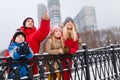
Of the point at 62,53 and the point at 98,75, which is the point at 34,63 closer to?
the point at 62,53

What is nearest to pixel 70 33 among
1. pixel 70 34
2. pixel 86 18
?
pixel 70 34

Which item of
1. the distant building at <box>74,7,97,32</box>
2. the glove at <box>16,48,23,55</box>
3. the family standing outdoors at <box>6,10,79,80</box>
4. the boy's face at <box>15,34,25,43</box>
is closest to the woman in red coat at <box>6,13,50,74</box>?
the family standing outdoors at <box>6,10,79,80</box>

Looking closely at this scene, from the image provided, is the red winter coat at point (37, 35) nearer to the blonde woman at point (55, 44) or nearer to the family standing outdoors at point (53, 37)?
the family standing outdoors at point (53, 37)

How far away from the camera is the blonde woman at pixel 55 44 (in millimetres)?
4855

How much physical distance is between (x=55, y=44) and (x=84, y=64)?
3.02 feet

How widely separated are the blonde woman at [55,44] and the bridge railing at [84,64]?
0.35ft

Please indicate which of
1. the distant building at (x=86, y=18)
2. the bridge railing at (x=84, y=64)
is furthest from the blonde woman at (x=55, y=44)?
Answer: the distant building at (x=86, y=18)

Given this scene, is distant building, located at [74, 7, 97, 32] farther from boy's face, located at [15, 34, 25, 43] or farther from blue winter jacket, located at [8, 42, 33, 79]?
blue winter jacket, located at [8, 42, 33, 79]

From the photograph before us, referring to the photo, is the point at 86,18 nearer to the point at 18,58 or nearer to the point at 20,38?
the point at 20,38

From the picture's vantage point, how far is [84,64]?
5.64 meters

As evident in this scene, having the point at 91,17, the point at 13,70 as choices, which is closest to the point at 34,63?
the point at 13,70

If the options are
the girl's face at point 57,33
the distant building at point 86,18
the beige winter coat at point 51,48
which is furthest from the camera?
the distant building at point 86,18

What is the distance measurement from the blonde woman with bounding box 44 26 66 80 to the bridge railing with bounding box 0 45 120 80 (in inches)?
4.3

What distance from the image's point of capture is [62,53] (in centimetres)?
491
